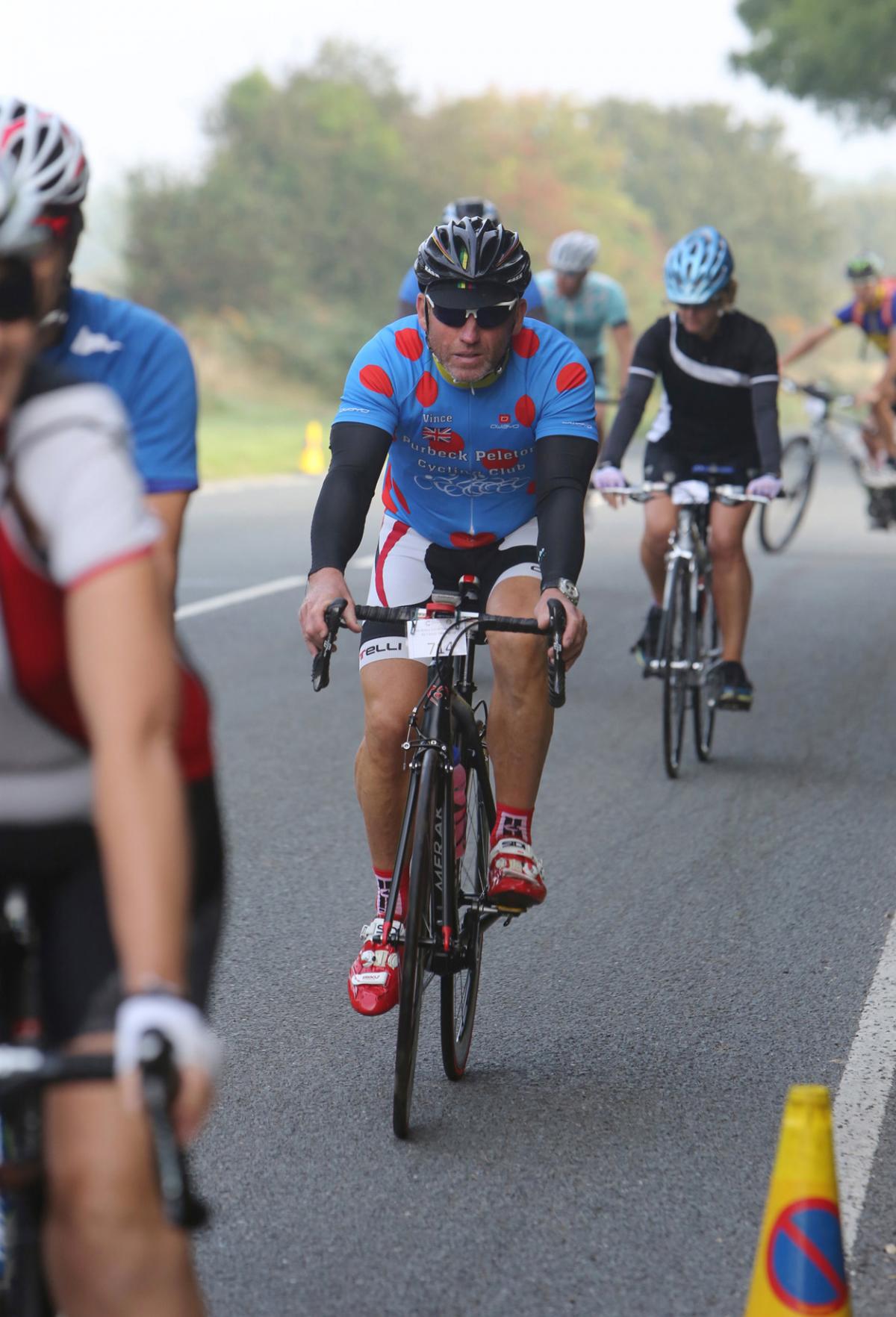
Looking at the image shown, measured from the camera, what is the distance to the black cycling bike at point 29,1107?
182 cm

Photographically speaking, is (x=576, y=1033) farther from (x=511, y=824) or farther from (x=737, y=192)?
(x=737, y=192)

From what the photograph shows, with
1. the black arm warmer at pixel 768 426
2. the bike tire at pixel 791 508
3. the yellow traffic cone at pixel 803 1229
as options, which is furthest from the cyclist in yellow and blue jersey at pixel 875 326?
the yellow traffic cone at pixel 803 1229

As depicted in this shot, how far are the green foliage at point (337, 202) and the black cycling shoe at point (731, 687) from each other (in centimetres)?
4465

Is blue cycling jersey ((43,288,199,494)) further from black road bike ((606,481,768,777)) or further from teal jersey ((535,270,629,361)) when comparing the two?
teal jersey ((535,270,629,361))

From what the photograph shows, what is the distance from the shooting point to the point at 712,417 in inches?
336

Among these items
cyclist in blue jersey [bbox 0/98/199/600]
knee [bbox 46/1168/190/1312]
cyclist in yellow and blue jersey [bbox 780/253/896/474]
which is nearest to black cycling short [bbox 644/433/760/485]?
cyclist in blue jersey [bbox 0/98/199/600]

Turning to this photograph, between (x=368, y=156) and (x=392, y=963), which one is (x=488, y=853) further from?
(x=368, y=156)

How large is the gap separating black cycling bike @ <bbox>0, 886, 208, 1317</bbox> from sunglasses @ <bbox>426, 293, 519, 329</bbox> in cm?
275

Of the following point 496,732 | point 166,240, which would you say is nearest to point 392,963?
point 496,732

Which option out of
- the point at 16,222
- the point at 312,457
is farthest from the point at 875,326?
the point at 16,222

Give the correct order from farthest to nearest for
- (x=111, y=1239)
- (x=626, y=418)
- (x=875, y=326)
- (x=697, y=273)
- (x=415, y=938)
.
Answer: (x=875, y=326), (x=626, y=418), (x=697, y=273), (x=415, y=938), (x=111, y=1239)

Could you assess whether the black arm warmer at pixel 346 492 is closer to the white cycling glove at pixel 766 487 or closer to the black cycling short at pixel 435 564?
the black cycling short at pixel 435 564

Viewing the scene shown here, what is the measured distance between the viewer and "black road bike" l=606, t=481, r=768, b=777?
7.86 m

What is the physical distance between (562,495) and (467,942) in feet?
3.77
